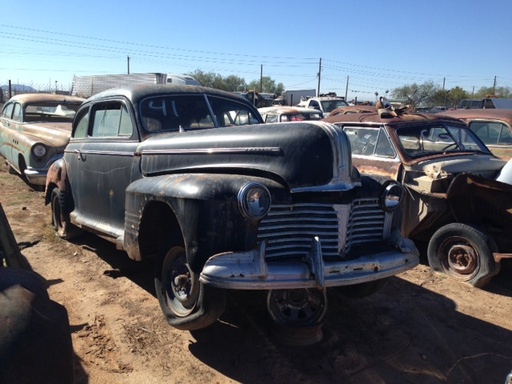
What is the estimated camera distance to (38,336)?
2.05m

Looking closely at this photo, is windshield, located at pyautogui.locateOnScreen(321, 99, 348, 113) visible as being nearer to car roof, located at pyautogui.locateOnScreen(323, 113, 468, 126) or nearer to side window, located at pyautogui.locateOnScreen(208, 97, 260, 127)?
car roof, located at pyautogui.locateOnScreen(323, 113, 468, 126)

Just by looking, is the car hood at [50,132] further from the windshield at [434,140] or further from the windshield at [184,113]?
the windshield at [434,140]

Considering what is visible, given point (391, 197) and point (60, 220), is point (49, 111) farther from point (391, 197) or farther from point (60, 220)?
point (391, 197)

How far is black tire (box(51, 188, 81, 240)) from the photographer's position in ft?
18.6

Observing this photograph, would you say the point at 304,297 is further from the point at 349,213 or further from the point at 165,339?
the point at 165,339

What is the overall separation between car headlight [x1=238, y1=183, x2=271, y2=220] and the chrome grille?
0.11 metres

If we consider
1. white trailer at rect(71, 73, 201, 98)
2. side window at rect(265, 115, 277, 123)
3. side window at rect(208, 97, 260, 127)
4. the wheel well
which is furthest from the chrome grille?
white trailer at rect(71, 73, 201, 98)

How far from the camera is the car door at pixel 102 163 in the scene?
435 cm

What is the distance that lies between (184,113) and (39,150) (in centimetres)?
507

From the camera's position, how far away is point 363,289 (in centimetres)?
392

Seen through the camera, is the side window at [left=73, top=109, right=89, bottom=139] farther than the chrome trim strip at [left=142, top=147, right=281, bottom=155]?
Yes

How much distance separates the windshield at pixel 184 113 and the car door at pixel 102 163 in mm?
184

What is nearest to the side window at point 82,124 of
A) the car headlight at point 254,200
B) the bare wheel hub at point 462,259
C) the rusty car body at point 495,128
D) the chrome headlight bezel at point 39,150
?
the chrome headlight bezel at point 39,150

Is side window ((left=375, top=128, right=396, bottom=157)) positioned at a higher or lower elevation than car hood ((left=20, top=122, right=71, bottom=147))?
higher
